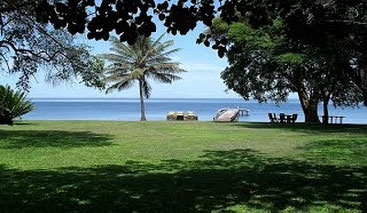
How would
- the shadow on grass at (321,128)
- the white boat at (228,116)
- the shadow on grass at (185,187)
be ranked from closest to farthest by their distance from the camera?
the shadow on grass at (185,187)
the shadow on grass at (321,128)
the white boat at (228,116)

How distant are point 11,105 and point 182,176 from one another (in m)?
21.5

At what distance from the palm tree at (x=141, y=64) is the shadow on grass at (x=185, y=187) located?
106 ft

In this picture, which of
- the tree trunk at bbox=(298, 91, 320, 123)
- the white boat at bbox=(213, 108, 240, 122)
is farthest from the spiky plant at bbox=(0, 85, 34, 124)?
the tree trunk at bbox=(298, 91, 320, 123)

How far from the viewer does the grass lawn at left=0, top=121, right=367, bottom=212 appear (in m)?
7.13

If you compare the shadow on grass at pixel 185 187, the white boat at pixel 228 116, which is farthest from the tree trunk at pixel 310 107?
the shadow on grass at pixel 185 187

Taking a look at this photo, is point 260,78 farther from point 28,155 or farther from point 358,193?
point 358,193

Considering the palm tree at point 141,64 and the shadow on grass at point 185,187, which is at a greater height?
the palm tree at point 141,64

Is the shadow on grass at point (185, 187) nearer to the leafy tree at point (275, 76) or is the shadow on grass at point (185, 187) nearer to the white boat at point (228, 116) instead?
the leafy tree at point (275, 76)

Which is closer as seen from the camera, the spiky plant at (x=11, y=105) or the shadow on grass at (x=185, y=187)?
the shadow on grass at (x=185, y=187)

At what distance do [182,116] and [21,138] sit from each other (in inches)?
1028

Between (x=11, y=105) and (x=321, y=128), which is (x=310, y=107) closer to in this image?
(x=321, y=128)

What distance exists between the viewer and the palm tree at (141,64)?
43.7 metres

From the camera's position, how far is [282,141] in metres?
18.0

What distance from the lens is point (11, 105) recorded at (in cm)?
2878
